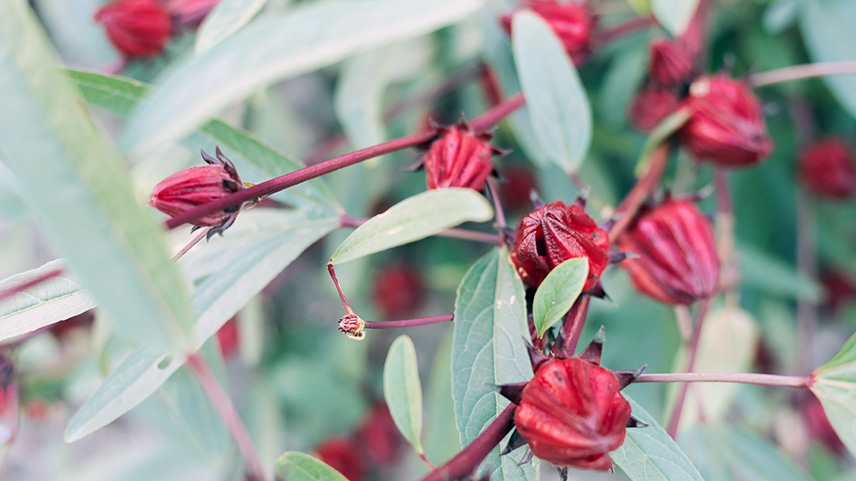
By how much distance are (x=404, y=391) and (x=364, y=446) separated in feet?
1.81

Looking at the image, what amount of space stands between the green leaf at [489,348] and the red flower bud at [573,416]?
2cm

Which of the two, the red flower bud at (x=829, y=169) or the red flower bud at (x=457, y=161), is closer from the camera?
the red flower bud at (x=457, y=161)

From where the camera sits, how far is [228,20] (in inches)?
10.5

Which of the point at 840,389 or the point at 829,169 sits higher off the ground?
the point at 840,389

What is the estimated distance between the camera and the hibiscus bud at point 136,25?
0.50 metres

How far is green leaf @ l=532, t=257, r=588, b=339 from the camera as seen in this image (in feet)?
0.78

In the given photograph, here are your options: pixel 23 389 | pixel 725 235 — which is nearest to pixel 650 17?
pixel 725 235

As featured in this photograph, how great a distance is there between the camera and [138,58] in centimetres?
53

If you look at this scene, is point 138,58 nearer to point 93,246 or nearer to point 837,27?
point 93,246

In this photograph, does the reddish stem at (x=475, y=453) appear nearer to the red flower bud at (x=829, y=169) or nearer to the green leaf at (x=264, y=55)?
the green leaf at (x=264, y=55)

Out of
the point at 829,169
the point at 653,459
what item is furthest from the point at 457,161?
the point at 829,169

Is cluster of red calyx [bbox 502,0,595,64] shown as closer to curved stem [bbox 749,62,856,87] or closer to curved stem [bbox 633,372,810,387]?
curved stem [bbox 749,62,856,87]

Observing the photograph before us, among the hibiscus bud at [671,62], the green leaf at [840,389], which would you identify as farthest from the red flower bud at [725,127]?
the green leaf at [840,389]

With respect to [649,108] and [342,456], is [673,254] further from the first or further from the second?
[342,456]
